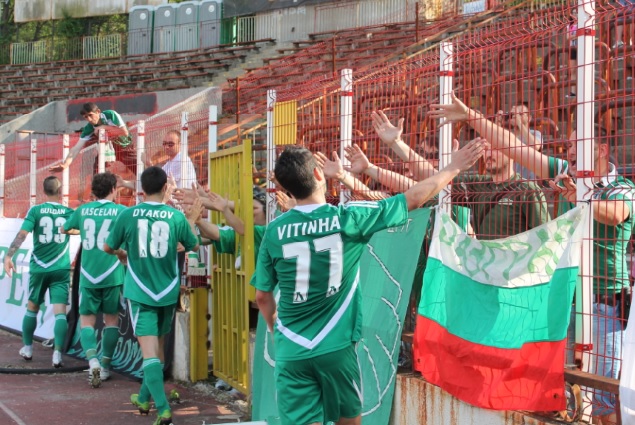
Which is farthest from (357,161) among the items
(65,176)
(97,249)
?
(65,176)

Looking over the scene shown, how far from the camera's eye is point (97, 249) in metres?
8.88

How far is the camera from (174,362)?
345 inches

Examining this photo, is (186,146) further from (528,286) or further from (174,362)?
(528,286)

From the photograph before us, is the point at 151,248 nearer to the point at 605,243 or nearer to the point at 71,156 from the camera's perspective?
the point at 605,243

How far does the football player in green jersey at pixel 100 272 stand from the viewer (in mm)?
8820

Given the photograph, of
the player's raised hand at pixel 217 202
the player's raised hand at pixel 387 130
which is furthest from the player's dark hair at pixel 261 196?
the player's raised hand at pixel 387 130

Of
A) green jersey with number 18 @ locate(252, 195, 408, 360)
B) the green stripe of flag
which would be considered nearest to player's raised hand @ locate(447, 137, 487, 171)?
green jersey with number 18 @ locate(252, 195, 408, 360)

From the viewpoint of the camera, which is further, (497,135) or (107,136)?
(107,136)

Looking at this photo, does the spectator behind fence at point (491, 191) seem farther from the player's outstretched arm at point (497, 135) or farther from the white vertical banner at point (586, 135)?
the white vertical banner at point (586, 135)

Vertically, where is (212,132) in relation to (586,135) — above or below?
above

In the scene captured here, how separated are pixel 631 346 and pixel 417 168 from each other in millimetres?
2133

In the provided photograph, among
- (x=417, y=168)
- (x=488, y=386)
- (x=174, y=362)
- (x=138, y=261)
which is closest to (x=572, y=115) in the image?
(x=417, y=168)

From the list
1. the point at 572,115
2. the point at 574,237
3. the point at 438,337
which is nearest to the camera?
the point at 574,237

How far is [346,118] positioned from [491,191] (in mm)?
1839
